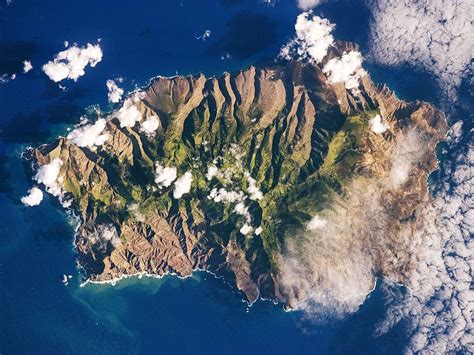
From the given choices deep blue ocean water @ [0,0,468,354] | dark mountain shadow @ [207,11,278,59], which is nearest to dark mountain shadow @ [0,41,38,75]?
deep blue ocean water @ [0,0,468,354]

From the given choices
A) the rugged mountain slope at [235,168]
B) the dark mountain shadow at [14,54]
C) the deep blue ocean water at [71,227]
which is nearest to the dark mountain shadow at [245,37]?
the deep blue ocean water at [71,227]

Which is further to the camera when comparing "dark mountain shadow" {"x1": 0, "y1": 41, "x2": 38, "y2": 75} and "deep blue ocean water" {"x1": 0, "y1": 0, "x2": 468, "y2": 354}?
"deep blue ocean water" {"x1": 0, "y1": 0, "x2": 468, "y2": 354}

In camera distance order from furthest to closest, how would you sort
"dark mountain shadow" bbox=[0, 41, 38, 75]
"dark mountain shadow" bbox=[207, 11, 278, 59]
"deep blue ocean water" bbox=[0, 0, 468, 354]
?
"dark mountain shadow" bbox=[207, 11, 278, 59], "deep blue ocean water" bbox=[0, 0, 468, 354], "dark mountain shadow" bbox=[0, 41, 38, 75]

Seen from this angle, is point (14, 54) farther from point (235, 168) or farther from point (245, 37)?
point (235, 168)

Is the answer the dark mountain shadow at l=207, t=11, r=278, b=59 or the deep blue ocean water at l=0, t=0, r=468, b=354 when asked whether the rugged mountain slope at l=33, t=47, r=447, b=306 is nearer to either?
the deep blue ocean water at l=0, t=0, r=468, b=354

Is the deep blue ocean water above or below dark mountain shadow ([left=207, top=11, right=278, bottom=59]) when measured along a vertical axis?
below

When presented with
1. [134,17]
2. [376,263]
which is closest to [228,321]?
[376,263]

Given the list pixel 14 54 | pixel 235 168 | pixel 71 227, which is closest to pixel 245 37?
pixel 235 168
